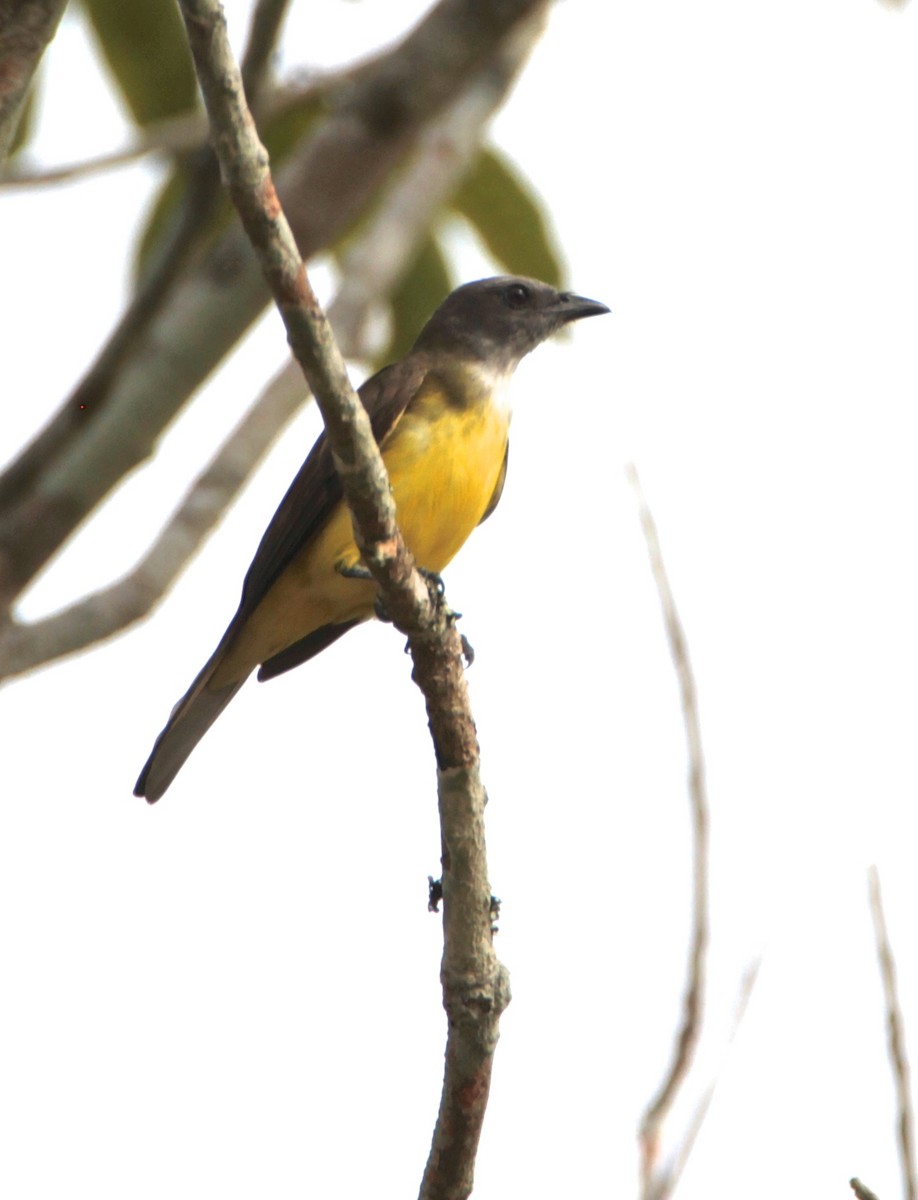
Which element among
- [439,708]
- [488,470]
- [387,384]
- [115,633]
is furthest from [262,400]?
[439,708]

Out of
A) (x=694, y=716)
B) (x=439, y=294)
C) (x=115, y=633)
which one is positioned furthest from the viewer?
(x=439, y=294)

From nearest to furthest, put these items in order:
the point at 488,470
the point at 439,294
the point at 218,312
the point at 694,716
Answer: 1. the point at 694,716
2. the point at 218,312
3. the point at 488,470
4. the point at 439,294

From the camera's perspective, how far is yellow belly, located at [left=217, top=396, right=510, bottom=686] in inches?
229

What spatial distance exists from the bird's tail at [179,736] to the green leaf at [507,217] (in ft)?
6.45

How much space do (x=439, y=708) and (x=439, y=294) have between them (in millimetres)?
3492

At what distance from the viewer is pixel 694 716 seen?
154 inches

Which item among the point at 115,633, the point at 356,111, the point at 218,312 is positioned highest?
the point at 356,111

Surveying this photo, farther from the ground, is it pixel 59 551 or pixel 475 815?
pixel 59 551

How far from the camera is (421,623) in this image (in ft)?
12.8

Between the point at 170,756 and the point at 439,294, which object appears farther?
the point at 439,294

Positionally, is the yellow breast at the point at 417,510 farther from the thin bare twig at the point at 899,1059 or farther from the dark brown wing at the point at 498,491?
the thin bare twig at the point at 899,1059

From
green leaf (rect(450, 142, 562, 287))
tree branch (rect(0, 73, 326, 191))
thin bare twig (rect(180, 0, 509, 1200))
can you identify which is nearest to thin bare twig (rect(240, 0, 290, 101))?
tree branch (rect(0, 73, 326, 191))

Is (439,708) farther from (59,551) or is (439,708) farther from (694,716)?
(59,551)

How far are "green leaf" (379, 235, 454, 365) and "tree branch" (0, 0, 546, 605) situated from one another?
1.15m
